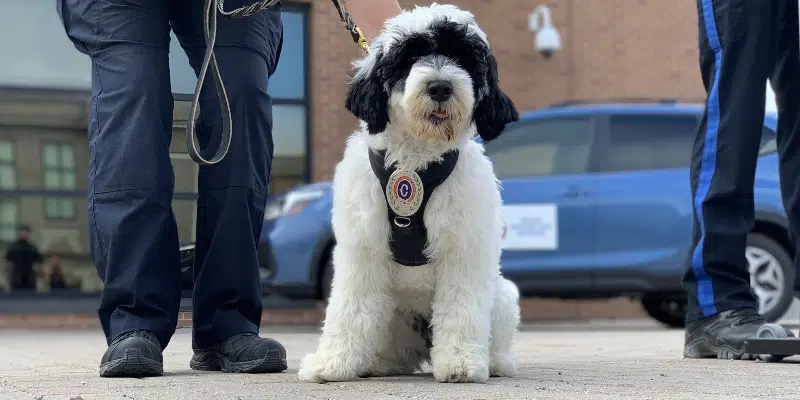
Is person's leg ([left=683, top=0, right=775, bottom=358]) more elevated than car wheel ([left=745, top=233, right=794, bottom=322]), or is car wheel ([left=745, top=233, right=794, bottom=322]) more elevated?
person's leg ([left=683, top=0, right=775, bottom=358])

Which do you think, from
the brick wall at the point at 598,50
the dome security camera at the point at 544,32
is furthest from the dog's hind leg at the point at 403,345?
the dome security camera at the point at 544,32

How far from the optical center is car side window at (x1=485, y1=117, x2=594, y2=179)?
409 inches

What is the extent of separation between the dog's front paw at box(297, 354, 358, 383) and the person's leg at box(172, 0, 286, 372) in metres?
0.32

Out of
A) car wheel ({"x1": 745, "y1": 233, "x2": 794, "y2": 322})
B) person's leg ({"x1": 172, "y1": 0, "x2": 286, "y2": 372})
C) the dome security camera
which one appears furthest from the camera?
the dome security camera

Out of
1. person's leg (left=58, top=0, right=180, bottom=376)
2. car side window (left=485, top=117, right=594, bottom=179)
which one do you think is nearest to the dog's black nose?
person's leg (left=58, top=0, right=180, bottom=376)

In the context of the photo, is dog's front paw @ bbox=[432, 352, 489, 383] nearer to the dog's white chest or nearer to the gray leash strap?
the dog's white chest

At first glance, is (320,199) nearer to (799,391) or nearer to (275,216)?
(275,216)

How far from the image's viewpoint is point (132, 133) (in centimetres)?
422

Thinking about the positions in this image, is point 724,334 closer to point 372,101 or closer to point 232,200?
point 372,101

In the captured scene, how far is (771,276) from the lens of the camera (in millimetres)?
9844

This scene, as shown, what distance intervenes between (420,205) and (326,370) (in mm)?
616

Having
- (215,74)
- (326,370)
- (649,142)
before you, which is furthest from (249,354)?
(649,142)

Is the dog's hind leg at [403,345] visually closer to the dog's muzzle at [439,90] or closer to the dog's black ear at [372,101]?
the dog's black ear at [372,101]

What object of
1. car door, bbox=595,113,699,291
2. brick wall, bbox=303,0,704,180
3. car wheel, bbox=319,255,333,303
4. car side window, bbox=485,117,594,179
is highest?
brick wall, bbox=303,0,704,180
